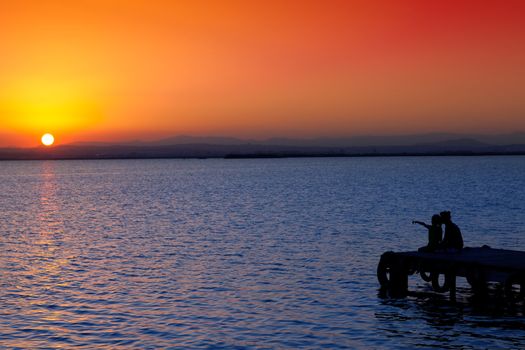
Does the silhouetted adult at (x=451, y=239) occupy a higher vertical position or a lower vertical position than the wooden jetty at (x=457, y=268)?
higher

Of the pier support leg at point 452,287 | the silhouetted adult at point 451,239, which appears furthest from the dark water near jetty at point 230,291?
the silhouetted adult at point 451,239

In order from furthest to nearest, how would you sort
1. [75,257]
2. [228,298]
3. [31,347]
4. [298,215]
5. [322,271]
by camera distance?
[298,215]
[75,257]
[322,271]
[228,298]
[31,347]

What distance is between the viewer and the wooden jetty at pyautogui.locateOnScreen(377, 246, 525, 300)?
78.4ft

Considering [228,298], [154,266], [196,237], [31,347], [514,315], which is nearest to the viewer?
[31,347]

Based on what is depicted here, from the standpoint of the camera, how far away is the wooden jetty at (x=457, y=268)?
23.9 meters

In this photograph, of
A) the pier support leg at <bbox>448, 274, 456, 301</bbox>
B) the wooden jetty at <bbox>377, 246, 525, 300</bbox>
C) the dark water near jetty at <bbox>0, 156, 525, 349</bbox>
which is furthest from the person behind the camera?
the pier support leg at <bbox>448, 274, 456, 301</bbox>

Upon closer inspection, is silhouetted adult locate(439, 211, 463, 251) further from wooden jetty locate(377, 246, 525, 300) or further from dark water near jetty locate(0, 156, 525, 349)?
dark water near jetty locate(0, 156, 525, 349)

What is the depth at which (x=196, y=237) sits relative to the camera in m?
49.2

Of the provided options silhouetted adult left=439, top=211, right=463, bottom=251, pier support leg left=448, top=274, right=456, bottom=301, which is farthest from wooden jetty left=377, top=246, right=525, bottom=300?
silhouetted adult left=439, top=211, right=463, bottom=251

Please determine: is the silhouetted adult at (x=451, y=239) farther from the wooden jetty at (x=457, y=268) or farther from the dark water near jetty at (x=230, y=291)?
the dark water near jetty at (x=230, y=291)

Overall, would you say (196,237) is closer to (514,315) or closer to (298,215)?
(298,215)

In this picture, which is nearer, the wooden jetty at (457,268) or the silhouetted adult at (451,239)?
the wooden jetty at (457,268)

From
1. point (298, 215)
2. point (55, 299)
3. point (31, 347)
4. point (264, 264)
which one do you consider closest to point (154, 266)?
point (264, 264)

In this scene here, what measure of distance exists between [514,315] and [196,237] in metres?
28.9
